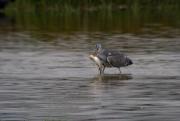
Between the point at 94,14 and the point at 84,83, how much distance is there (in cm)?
2160

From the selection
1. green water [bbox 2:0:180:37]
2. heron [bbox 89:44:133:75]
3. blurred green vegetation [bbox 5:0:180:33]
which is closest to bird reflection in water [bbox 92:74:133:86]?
heron [bbox 89:44:133:75]

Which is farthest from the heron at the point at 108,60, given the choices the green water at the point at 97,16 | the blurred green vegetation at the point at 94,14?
the blurred green vegetation at the point at 94,14

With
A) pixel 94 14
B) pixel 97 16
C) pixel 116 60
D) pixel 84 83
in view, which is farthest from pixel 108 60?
pixel 94 14

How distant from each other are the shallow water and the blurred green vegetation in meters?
5.68

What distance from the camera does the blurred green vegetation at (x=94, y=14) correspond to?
30781mm

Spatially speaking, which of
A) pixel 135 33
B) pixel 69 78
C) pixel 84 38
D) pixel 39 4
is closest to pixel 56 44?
pixel 84 38

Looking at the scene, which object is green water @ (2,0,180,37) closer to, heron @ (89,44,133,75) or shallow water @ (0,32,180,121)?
shallow water @ (0,32,180,121)

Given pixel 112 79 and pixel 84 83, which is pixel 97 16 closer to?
pixel 112 79

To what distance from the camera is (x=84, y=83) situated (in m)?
15.8

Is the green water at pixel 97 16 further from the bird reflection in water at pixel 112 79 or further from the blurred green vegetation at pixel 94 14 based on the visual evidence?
the bird reflection in water at pixel 112 79

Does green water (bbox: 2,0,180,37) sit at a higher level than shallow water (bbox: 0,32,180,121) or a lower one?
lower

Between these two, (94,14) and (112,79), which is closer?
(112,79)

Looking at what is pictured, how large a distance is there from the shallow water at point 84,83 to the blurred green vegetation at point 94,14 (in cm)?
568

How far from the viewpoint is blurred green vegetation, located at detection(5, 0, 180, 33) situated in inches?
1212
